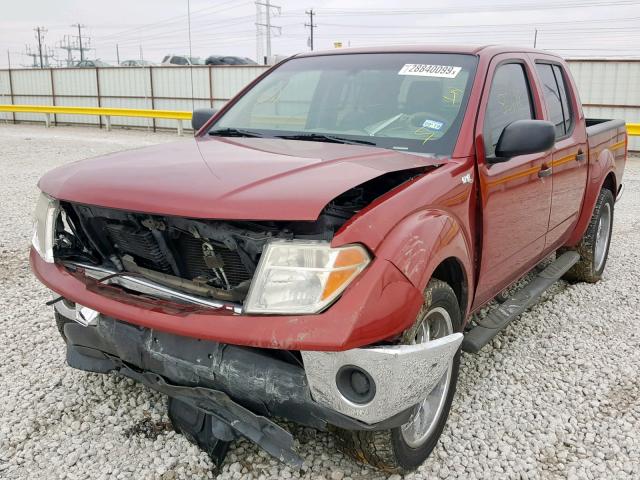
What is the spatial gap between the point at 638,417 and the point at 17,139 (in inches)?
758

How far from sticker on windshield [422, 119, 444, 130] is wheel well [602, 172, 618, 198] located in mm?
2692

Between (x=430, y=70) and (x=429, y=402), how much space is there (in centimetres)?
180

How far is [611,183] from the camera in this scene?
5.36 metres

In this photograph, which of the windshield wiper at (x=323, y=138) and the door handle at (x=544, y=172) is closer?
the windshield wiper at (x=323, y=138)

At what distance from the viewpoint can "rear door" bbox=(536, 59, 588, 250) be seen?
4.05m

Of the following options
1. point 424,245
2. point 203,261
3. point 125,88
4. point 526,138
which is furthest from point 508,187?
point 125,88

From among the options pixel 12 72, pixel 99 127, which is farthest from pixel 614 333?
pixel 12 72

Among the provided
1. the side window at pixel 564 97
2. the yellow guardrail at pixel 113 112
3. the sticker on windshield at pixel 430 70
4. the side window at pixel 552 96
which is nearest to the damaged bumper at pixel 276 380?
the sticker on windshield at pixel 430 70

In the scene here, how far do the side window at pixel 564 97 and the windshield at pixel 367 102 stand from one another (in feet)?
→ 4.41

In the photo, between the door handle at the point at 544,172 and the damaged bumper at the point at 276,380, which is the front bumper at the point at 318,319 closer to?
the damaged bumper at the point at 276,380

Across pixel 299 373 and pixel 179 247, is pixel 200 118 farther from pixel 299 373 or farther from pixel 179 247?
pixel 299 373

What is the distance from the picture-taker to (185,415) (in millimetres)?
2627

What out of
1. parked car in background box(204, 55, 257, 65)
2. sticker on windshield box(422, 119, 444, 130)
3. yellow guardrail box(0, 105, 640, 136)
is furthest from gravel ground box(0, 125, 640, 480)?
parked car in background box(204, 55, 257, 65)

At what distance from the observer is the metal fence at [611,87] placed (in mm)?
15711
